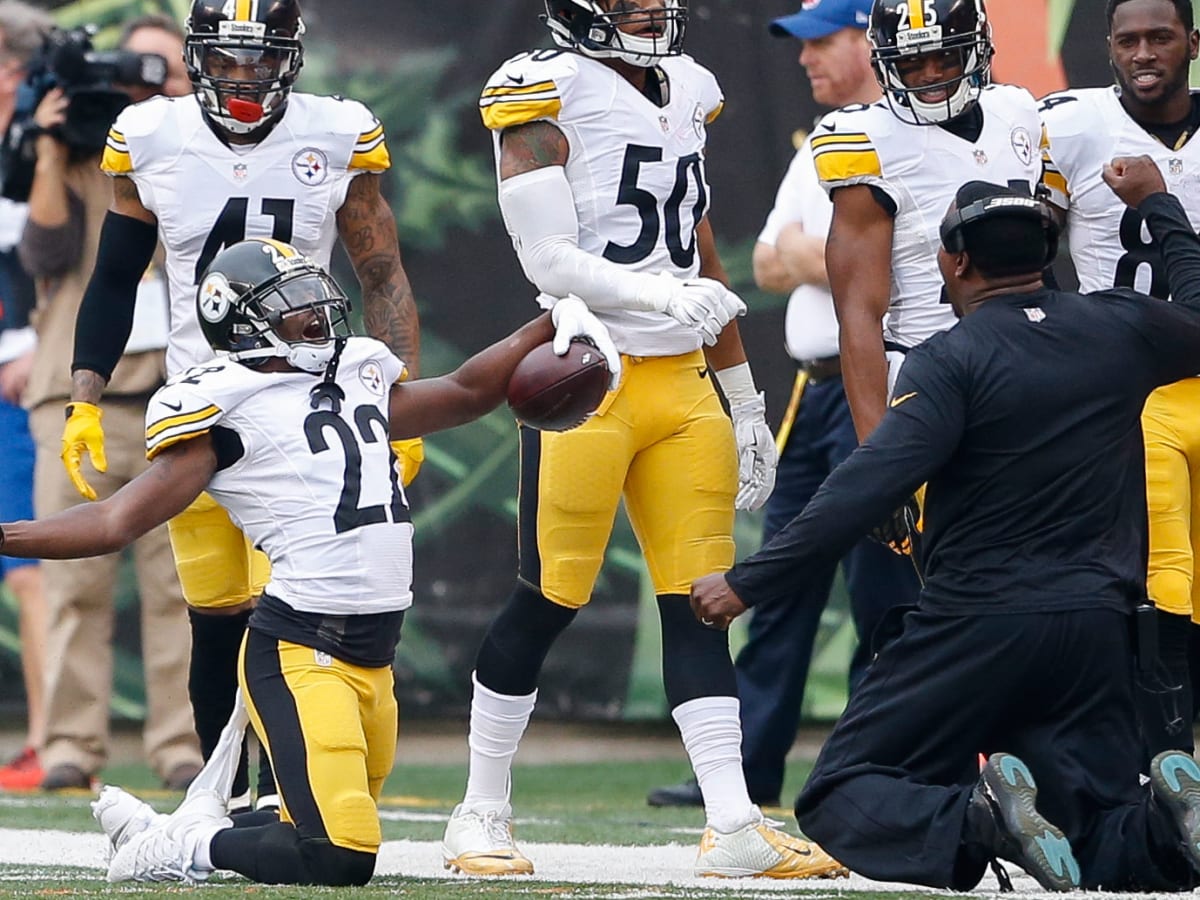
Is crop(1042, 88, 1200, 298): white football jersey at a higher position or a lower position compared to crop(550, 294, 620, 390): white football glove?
higher

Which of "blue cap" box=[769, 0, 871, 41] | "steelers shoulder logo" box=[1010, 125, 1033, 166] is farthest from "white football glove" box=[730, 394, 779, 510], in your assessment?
"blue cap" box=[769, 0, 871, 41]

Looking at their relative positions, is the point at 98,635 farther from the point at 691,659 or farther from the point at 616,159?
the point at 616,159

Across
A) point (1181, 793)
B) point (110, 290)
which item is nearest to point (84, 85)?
point (110, 290)

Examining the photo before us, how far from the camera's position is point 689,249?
4.68 metres

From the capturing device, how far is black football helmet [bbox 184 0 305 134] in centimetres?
468

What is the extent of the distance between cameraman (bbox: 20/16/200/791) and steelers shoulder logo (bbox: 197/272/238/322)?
246 cm

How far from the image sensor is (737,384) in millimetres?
4836

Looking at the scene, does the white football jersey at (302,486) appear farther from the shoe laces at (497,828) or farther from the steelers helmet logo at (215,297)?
the shoe laces at (497,828)

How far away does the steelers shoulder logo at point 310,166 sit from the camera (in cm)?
477

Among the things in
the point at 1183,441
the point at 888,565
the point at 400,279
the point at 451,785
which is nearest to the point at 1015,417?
the point at 1183,441

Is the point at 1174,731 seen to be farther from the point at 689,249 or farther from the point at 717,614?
the point at 689,249

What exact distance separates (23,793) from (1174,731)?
12.4ft

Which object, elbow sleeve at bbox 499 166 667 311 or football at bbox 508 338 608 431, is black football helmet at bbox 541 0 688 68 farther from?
football at bbox 508 338 608 431

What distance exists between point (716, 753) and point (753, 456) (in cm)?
68
